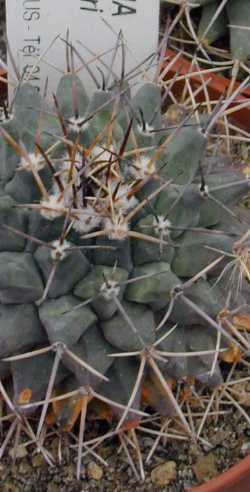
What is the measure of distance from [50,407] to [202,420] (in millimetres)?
189

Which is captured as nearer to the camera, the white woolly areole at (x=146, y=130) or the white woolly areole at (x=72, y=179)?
the white woolly areole at (x=72, y=179)

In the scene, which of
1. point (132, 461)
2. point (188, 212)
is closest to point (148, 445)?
point (132, 461)

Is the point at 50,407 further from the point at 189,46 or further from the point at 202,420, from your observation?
the point at 189,46

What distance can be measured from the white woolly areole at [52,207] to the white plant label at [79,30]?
34 cm

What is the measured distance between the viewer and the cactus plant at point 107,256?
774 millimetres

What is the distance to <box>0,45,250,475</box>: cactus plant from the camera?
0.77 metres

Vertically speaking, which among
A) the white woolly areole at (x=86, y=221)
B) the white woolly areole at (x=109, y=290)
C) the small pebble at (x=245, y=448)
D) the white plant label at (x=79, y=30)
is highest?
the white plant label at (x=79, y=30)

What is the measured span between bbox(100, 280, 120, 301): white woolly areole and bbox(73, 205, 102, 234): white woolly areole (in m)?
0.06

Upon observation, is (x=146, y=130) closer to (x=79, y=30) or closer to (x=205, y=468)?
(x=79, y=30)

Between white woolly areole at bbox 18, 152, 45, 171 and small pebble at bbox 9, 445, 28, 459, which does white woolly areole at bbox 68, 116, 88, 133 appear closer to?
white woolly areole at bbox 18, 152, 45, 171

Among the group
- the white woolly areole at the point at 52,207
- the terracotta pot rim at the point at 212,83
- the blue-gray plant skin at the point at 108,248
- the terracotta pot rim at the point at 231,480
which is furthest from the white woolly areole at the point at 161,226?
the terracotta pot rim at the point at 212,83

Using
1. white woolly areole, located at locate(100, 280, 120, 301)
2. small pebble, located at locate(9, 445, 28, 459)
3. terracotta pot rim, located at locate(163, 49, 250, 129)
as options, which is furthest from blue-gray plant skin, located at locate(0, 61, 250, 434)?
terracotta pot rim, located at locate(163, 49, 250, 129)

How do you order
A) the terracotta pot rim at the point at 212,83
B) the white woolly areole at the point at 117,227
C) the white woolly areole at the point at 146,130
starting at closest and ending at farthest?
1. the white woolly areole at the point at 117,227
2. the white woolly areole at the point at 146,130
3. the terracotta pot rim at the point at 212,83

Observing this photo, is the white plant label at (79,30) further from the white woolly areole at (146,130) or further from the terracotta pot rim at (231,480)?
the terracotta pot rim at (231,480)
